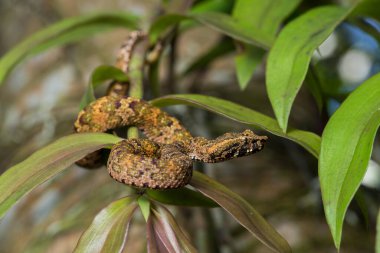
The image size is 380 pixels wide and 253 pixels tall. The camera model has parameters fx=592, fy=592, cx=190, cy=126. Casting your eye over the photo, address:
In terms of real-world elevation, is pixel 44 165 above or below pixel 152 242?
above

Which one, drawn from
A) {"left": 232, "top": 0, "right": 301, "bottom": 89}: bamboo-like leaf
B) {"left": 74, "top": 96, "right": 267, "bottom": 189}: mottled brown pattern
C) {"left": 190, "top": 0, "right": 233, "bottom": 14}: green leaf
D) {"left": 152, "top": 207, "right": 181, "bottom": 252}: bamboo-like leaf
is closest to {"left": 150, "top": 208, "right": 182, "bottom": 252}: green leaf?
{"left": 152, "top": 207, "right": 181, "bottom": 252}: bamboo-like leaf

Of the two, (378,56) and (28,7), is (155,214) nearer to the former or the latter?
(378,56)

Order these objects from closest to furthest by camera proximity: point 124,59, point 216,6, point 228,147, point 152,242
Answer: point 152,242, point 228,147, point 124,59, point 216,6

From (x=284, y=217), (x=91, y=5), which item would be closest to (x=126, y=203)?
(x=284, y=217)

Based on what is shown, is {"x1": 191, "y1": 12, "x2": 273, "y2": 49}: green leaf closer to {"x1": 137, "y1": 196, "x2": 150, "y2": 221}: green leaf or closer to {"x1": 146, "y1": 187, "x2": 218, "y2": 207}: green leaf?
{"x1": 146, "y1": 187, "x2": 218, "y2": 207}: green leaf

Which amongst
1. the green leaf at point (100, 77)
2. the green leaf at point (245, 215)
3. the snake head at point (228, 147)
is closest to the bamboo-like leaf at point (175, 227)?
the green leaf at point (245, 215)

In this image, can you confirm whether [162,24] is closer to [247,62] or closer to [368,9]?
[247,62]

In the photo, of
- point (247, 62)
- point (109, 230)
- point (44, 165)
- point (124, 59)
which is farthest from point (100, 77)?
point (109, 230)
